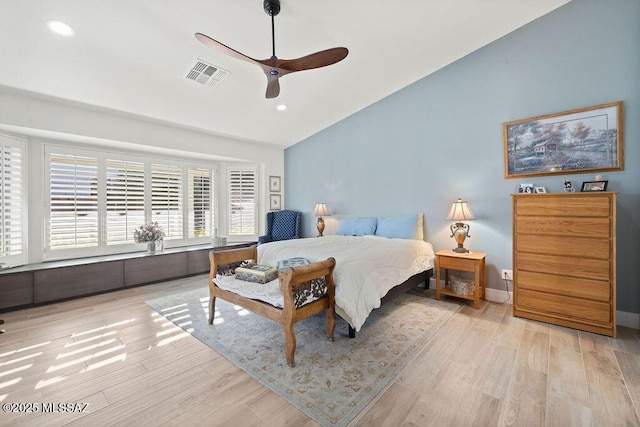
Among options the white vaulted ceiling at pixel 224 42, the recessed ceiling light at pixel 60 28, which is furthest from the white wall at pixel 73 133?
the recessed ceiling light at pixel 60 28

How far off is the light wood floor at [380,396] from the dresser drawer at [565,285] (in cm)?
36

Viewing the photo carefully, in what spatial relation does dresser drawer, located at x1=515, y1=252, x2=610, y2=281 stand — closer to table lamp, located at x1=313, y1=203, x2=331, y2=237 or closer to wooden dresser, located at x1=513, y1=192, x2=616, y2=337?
wooden dresser, located at x1=513, y1=192, x2=616, y2=337

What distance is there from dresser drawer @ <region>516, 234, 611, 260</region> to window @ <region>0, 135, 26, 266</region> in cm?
597

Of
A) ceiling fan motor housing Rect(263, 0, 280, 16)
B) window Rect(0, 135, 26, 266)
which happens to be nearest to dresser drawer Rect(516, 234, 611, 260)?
ceiling fan motor housing Rect(263, 0, 280, 16)

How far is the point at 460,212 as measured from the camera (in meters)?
A: 3.50

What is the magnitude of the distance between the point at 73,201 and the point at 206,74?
278cm

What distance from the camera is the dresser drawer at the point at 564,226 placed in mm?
2496

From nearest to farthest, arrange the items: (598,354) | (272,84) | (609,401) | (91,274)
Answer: (609,401) → (598,354) → (272,84) → (91,274)

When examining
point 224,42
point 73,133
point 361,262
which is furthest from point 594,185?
point 73,133

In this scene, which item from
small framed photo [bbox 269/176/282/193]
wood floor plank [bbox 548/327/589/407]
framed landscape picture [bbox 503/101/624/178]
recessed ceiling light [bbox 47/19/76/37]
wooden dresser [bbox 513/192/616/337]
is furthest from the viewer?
small framed photo [bbox 269/176/282/193]

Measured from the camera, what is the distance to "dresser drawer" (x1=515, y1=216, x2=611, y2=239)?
8.19 ft

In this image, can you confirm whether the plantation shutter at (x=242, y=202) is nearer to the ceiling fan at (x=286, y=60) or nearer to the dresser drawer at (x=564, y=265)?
the ceiling fan at (x=286, y=60)

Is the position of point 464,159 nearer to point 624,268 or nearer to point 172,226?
point 624,268

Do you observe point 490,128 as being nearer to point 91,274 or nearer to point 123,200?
point 123,200
